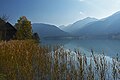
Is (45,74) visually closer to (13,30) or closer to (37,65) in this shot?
(37,65)

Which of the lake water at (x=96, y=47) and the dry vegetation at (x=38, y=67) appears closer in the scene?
the dry vegetation at (x=38, y=67)

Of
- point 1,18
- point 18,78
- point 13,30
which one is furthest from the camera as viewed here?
point 13,30

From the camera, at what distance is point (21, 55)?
1016 centimetres

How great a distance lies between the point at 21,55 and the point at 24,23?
40.5 m

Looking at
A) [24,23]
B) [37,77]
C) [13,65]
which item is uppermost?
[24,23]

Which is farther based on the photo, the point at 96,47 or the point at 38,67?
the point at 96,47

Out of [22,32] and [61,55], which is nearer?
[61,55]

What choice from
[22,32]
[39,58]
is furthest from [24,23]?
[39,58]

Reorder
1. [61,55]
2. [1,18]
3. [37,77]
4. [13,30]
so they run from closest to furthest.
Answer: [37,77] < [61,55] < [1,18] < [13,30]

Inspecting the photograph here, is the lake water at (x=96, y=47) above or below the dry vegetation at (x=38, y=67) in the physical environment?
below

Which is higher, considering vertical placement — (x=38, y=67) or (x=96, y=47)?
(x=38, y=67)

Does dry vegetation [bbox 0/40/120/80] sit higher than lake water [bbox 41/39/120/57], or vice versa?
dry vegetation [bbox 0/40/120/80]

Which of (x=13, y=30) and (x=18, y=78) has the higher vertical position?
(x=13, y=30)

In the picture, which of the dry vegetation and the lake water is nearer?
the dry vegetation
